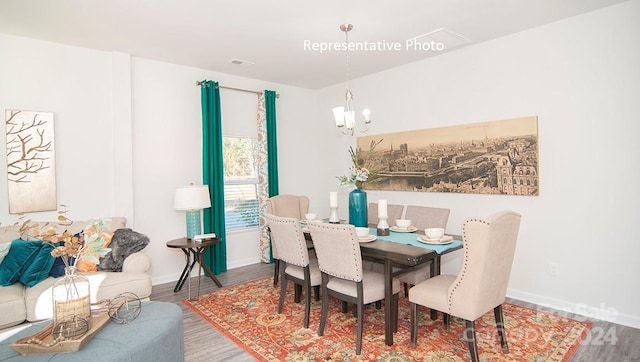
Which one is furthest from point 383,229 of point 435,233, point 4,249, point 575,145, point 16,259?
point 4,249

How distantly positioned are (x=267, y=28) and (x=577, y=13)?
2929 millimetres

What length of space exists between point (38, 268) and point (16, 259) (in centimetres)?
18

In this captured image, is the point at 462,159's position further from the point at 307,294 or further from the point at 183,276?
the point at 183,276

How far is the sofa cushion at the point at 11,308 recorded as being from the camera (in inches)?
107

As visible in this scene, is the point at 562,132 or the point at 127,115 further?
the point at 127,115

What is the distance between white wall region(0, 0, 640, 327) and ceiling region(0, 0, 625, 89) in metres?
0.23

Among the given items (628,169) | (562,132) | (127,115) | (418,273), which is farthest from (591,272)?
(127,115)

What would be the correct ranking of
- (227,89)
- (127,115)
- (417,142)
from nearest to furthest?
(127,115) → (417,142) → (227,89)

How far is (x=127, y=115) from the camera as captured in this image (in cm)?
425

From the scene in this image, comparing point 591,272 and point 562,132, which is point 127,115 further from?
point 591,272

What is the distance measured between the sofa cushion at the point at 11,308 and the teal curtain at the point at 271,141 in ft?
10.5

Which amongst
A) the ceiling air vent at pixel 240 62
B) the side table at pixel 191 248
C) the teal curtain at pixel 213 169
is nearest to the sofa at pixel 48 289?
the side table at pixel 191 248

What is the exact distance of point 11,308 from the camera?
2.75 m

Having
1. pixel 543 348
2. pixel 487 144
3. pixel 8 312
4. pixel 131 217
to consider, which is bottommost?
pixel 543 348
